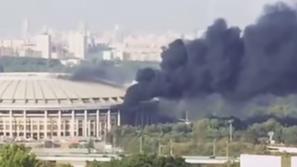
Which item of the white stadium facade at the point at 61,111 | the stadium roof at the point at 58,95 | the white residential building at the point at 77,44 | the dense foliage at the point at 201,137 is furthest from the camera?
the white residential building at the point at 77,44

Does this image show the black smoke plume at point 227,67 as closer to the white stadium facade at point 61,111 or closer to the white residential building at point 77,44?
the white stadium facade at point 61,111

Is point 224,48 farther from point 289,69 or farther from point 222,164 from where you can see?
point 222,164

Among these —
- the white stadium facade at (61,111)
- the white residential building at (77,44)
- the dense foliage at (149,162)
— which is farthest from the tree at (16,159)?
the white residential building at (77,44)

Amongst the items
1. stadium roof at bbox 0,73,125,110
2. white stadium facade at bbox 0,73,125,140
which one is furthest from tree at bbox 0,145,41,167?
stadium roof at bbox 0,73,125,110

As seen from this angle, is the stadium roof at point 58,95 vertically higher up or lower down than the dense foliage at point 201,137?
higher up

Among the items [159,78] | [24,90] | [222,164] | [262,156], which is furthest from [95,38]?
[262,156]

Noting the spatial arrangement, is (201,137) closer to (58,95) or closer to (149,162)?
(58,95)

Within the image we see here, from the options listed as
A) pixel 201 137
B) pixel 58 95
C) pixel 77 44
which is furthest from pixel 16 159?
pixel 77 44

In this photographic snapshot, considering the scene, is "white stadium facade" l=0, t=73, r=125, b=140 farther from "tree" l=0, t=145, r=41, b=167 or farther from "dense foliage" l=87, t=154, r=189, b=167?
"tree" l=0, t=145, r=41, b=167

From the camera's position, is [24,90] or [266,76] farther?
[24,90]
